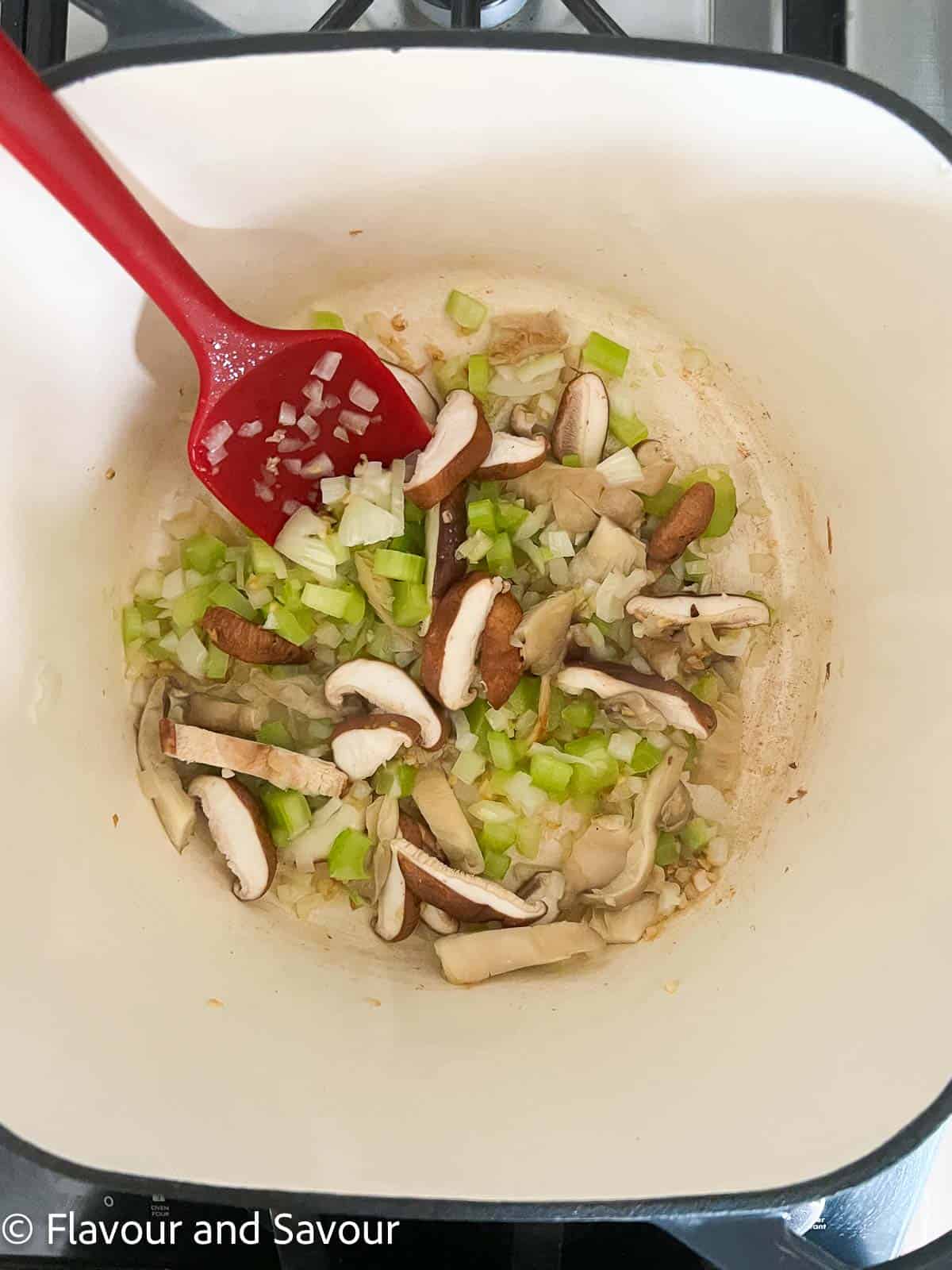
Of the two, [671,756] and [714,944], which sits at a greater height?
[671,756]

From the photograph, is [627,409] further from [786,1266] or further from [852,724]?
[786,1266]

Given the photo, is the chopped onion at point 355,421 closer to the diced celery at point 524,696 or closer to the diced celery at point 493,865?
the diced celery at point 524,696

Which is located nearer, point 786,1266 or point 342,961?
point 786,1266

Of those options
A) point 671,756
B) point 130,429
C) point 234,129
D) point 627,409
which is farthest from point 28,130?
point 671,756

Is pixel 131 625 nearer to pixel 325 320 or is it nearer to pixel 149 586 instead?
pixel 149 586

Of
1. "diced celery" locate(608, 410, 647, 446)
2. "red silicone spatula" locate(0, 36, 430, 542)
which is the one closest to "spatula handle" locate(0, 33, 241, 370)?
"red silicone spatula" locate(0, 36, 430, 542)
